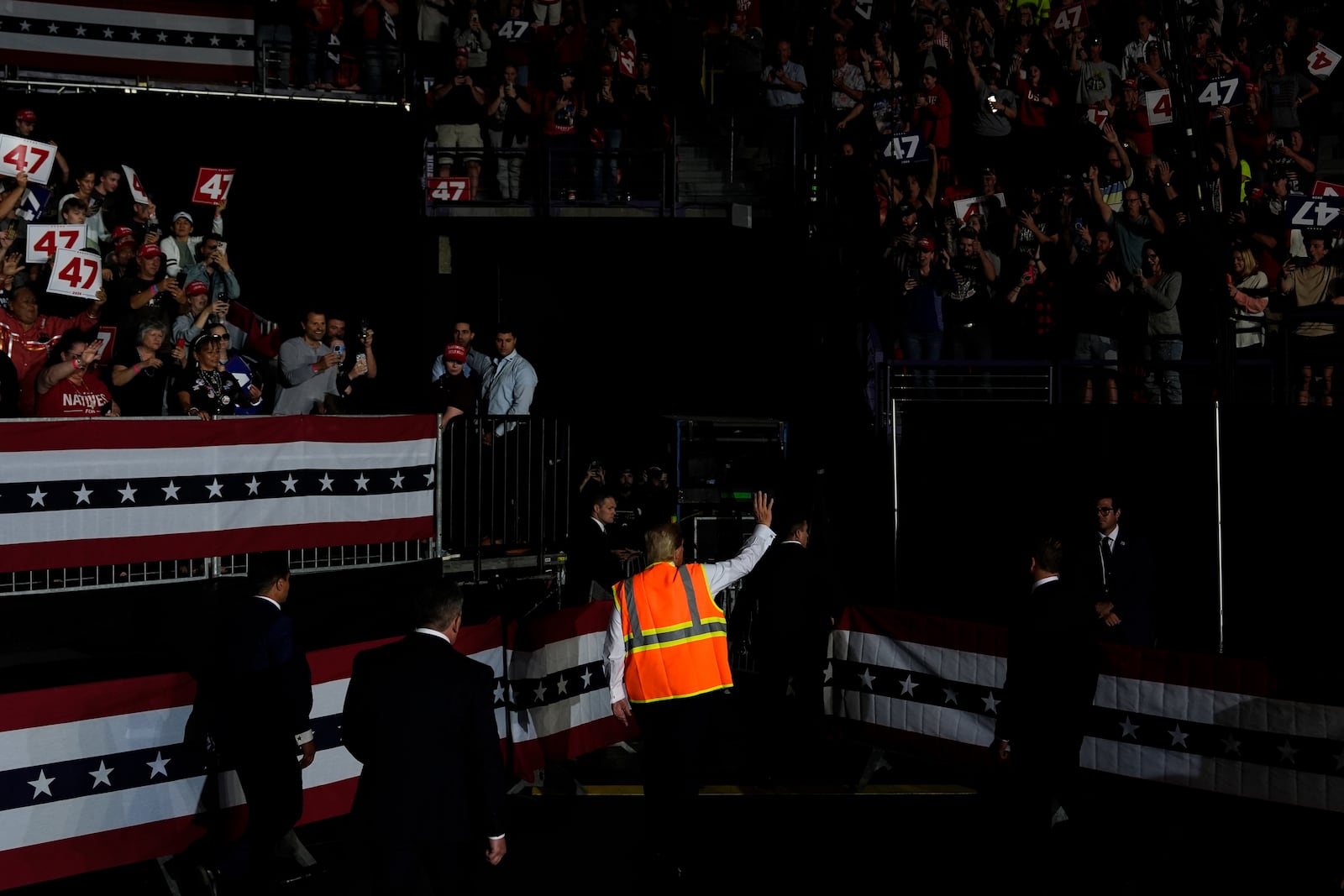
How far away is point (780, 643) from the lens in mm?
11500

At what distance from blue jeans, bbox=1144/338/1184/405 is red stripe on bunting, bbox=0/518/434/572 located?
8587 mm

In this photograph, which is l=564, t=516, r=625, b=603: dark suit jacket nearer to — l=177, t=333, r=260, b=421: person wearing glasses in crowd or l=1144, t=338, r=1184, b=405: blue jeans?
l=177, t=333, r=260, b=421: person wearing glasses in crowd

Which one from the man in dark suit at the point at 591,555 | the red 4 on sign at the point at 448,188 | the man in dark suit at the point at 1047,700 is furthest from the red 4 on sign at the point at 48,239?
the man in dark suit at the point at 1047,700

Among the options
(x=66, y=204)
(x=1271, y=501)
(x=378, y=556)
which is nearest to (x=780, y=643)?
(x=378, y=556)

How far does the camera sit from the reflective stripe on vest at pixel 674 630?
8492mm

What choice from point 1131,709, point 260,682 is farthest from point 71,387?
point 1131,709

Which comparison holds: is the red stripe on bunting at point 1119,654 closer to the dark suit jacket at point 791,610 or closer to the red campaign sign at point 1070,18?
the dark suit jacket at point 791,610

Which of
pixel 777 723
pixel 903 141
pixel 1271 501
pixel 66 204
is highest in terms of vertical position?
pixel 903 141

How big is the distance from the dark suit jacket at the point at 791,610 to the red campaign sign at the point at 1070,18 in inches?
574

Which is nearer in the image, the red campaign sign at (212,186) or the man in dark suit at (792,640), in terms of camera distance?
the man in dark suit at (792,640)

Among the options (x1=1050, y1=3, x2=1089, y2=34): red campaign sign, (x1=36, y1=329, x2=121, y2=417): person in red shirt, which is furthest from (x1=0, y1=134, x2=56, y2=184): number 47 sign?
(x1=1050, y1=3, x2=1089, y2=34): red campaign sign

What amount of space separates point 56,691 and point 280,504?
17.2ft

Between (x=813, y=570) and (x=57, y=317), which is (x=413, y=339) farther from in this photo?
(x=813, y=570)

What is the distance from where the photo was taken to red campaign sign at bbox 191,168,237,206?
16781mm
